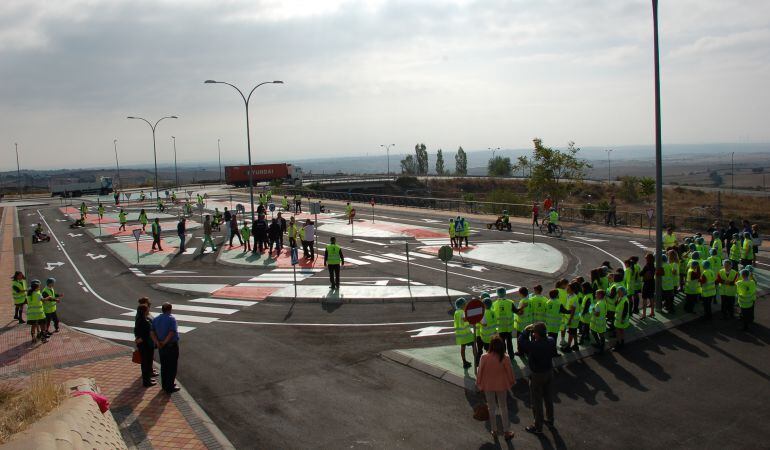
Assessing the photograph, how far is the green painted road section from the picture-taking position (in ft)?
36.7

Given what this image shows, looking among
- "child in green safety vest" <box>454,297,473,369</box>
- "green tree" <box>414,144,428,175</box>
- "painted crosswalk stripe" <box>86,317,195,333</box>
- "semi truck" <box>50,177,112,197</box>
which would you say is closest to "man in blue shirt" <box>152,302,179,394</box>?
"child in green safety vest" <box>454,297,473,369</box>

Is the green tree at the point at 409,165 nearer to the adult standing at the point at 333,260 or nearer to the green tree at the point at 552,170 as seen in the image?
the green tree at the point at 552,170

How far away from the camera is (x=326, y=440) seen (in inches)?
343

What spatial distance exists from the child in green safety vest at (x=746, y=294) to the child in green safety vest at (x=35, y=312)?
1669 centimetres

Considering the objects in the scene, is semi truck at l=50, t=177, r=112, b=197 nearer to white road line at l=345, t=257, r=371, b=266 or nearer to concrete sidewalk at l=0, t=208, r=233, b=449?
white road line at l=345, t=257, r=371, b=266

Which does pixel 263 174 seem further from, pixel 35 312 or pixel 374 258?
pixel 35 312

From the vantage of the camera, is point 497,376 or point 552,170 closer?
point 497,376

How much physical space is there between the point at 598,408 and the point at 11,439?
27.2ft

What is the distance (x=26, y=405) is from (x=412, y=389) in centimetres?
604

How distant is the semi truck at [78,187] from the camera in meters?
89.2

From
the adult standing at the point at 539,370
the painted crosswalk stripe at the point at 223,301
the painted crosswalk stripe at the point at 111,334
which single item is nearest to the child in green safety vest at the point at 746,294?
the adult standing at the point at 539,370

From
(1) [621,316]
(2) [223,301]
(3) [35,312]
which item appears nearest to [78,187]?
(2) [223,301]

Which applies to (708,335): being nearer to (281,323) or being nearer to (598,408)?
(598,408)

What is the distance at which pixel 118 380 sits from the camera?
11422 millimetres
